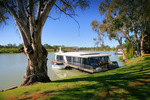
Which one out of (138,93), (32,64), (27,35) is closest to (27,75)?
(32,64)

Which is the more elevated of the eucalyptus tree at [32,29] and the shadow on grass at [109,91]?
the eucalyptus tree at [32,29]

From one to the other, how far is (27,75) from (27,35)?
204 cm

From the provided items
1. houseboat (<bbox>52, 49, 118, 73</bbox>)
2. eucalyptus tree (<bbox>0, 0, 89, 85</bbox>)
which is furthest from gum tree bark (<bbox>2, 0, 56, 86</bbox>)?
houseboat (<bbox>52, 49, 118, 73</bbox>)

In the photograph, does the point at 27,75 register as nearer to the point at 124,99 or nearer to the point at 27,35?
the point at 27,35

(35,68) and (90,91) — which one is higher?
(35,68)

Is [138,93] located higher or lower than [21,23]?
lower

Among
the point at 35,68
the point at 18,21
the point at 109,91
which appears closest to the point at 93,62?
the point at 35,68

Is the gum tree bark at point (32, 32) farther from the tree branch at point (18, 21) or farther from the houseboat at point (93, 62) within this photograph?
the houseboat at point (93, 62)

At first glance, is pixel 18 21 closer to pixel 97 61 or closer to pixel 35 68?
pixel 35 68

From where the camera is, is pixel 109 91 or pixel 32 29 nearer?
pixel 109 91

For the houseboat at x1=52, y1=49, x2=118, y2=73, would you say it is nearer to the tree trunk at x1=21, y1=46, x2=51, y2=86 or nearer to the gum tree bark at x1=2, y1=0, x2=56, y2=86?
the tree trunk at x1=21, y1=46, x2=51, y2=86

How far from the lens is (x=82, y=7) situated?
5.53 m

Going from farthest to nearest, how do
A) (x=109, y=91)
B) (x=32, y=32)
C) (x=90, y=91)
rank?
(x=32, y=32) → (x=90, y=91) → (x=109, y=91)

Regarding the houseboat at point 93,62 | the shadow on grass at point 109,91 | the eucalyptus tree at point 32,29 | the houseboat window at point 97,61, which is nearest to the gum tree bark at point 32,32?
the eucalyptus tree at point 32,29
